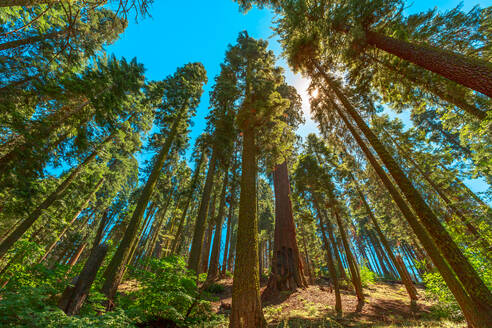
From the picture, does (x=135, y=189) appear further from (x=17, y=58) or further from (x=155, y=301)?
(x=155, y=301)

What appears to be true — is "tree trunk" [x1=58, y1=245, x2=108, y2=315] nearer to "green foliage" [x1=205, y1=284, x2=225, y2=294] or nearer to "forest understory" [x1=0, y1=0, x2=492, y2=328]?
"forest understory" [x1=0, y1=0, x2=492, y2=328]

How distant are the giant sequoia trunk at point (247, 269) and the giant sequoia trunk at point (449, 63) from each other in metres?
5.99

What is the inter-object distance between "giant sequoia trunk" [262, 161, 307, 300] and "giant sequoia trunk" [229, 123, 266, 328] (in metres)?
5.65

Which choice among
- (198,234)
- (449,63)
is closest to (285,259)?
(198,234)

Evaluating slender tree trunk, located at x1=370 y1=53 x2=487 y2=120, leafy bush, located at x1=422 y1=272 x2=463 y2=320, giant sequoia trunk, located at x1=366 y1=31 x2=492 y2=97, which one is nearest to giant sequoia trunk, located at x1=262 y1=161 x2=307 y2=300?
leafy bush, located at x1=422 y1=272 x2=463 y2=320

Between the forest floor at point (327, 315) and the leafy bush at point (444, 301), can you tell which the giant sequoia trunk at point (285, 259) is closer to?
the forest floor at point (327, 315)

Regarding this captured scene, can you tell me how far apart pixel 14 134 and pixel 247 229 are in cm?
1200

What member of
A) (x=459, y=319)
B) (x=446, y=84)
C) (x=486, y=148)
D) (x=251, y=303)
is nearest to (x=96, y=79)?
(x=251, y=303)

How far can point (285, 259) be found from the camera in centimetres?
948

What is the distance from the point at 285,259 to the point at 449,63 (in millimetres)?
9830

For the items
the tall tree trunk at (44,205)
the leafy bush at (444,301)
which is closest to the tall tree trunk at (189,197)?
the tall tree trunk at (44,205)

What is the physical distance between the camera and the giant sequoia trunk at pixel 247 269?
12.5 feet

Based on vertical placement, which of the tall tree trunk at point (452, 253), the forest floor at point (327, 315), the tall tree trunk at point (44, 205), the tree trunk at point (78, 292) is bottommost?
the forest floor at point (327, 315)

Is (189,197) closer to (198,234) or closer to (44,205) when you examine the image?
(198,234)
